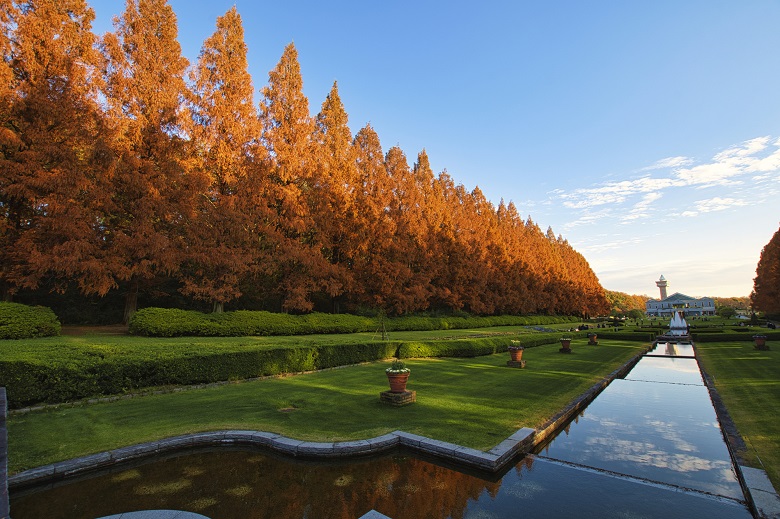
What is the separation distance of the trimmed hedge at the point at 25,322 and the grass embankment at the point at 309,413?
6197mm

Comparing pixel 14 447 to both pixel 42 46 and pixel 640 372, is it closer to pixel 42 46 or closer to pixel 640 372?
pixel 42 46

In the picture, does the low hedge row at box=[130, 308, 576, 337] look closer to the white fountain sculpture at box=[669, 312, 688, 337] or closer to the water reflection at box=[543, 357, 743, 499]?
the water reflection at box=[543, 357, 743, 499]

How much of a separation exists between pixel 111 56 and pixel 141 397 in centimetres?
1661

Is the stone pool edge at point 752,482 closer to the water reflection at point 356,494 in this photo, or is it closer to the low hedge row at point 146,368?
the water reflection at point 356,494

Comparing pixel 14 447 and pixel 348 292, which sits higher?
pixel 348 292

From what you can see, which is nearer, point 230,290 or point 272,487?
point 272,487

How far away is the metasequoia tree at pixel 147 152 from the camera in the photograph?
624 inches

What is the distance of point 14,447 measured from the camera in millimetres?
5520

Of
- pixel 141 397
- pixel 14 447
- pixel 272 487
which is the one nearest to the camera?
pixel 272 487

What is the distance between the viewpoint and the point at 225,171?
20.2 metres

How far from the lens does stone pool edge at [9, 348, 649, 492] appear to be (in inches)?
194

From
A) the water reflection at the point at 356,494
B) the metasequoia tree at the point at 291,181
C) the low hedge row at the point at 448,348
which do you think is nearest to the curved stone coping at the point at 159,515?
the water reflection at the point at 356,494

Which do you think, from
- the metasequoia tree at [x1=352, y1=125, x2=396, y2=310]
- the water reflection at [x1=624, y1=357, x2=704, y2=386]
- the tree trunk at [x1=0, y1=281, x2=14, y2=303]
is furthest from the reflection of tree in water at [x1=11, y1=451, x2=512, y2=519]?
the metasequoia tree at [x1=352, y1=125, x2=396, y2=310]

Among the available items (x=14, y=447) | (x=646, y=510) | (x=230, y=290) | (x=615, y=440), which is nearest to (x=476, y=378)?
(x=615, y=440)
